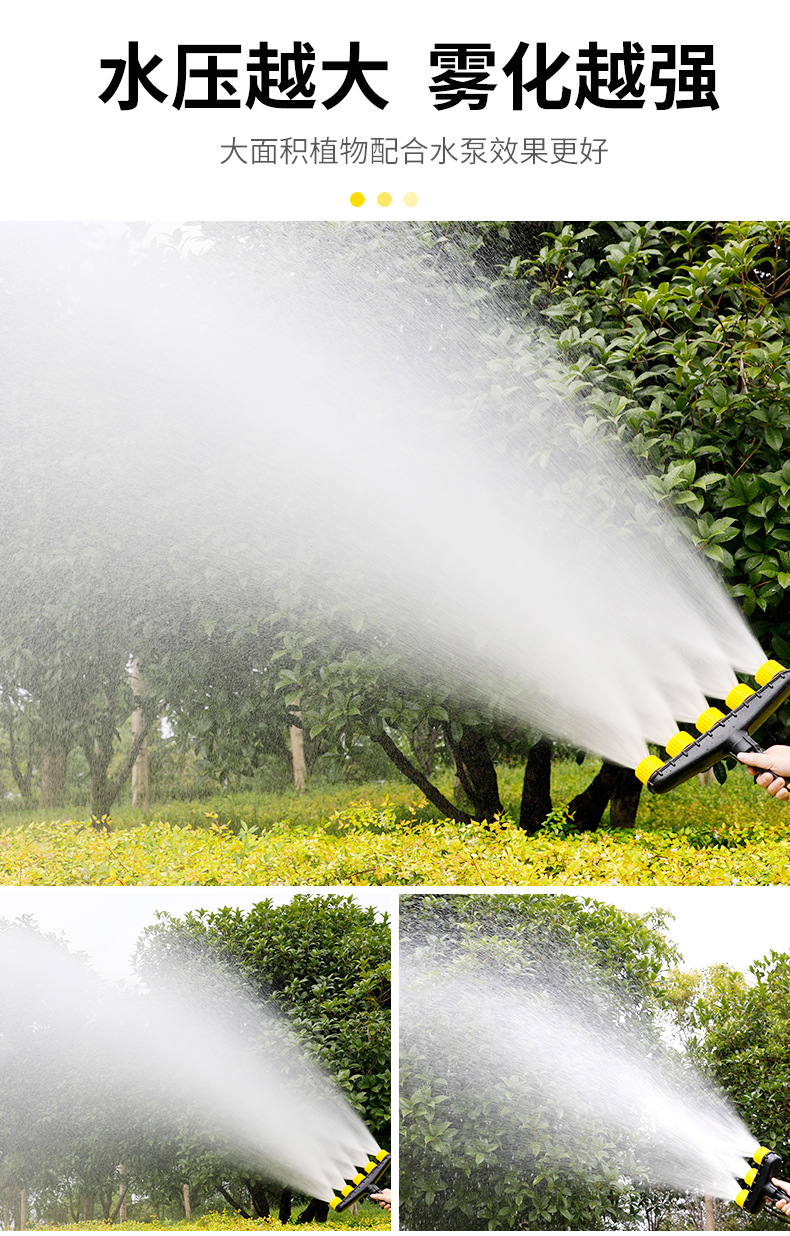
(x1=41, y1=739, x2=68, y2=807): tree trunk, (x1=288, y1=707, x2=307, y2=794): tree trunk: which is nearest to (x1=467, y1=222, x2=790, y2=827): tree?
(x1=288, y1=707, x2=307, y2=794): tree trunk

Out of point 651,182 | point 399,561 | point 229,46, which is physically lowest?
point 399,561

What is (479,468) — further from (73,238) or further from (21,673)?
(21,673)

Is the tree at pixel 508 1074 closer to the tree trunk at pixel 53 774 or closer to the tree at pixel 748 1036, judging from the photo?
the tree at pixel 748 1036

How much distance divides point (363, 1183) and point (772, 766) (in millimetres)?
2230

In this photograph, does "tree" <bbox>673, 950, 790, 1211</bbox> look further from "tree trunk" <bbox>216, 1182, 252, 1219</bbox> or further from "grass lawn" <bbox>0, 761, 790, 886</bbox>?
"tree trunk" <bbox>216, 1182, 252, 1219</bbox>

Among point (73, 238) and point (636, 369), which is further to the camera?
point (73, 238)

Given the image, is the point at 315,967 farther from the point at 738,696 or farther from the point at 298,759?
the point at 738,696

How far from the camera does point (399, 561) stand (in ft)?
13.5

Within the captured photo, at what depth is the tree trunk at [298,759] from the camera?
537 centimetres

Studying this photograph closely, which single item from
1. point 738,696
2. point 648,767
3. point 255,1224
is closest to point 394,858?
point 648,767

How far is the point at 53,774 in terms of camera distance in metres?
5.80

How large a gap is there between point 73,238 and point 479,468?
8.62 ft

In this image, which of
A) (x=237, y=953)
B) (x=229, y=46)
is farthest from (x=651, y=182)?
(x=237, y=953)

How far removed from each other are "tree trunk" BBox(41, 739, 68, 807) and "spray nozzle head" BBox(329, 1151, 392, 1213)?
3.03 metres
